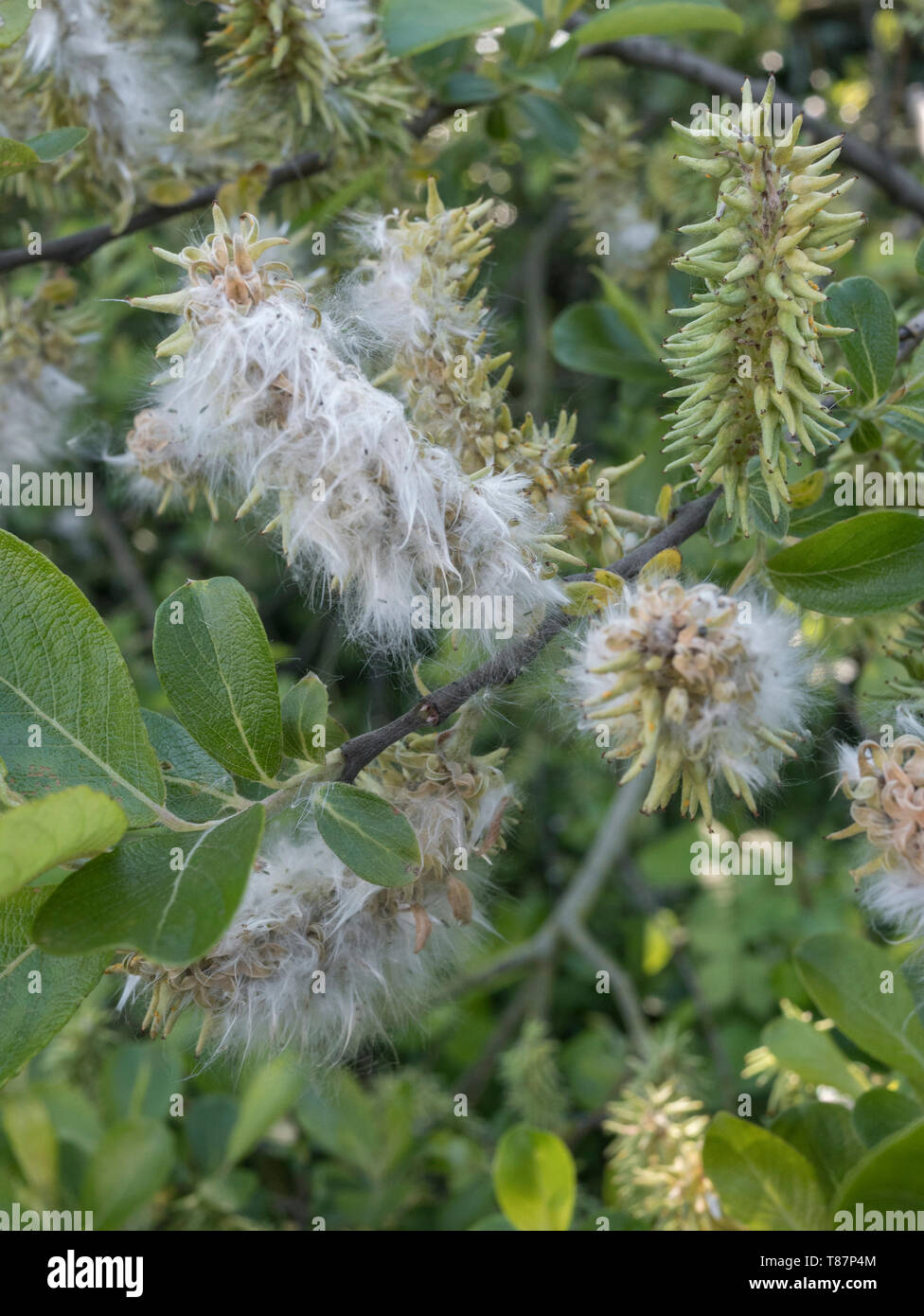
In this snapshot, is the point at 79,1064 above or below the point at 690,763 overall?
below

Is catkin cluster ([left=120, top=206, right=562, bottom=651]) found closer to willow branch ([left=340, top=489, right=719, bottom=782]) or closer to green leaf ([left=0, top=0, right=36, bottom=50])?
willow branch ([left=340, top=489, right=719, bottom=782])

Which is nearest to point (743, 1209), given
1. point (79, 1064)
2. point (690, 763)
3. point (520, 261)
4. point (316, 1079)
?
point (316, 1079)

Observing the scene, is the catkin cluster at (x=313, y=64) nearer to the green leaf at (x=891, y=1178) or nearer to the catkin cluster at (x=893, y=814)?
the catkin cluster at (x=893, y=814)

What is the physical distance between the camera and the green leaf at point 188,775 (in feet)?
2.64

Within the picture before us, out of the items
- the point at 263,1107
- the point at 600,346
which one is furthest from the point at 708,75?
the point at 263,1107

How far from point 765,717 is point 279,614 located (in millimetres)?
2482

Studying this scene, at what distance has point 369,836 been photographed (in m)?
0.72

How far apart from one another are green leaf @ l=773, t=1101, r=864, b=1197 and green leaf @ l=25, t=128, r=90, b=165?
112 cm

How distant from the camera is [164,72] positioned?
1.35 metres

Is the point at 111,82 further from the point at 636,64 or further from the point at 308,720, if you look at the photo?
the point at 308,720

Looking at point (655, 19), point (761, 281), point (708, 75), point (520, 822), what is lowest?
point (520, 822)

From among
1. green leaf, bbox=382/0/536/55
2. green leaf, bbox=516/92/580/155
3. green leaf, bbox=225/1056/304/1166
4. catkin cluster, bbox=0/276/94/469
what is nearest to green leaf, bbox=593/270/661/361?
green leaf, bbox=516/92/580/155

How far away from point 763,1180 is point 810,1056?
0.59 feet

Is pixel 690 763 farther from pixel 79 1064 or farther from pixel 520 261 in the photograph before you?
pixel 520 261
